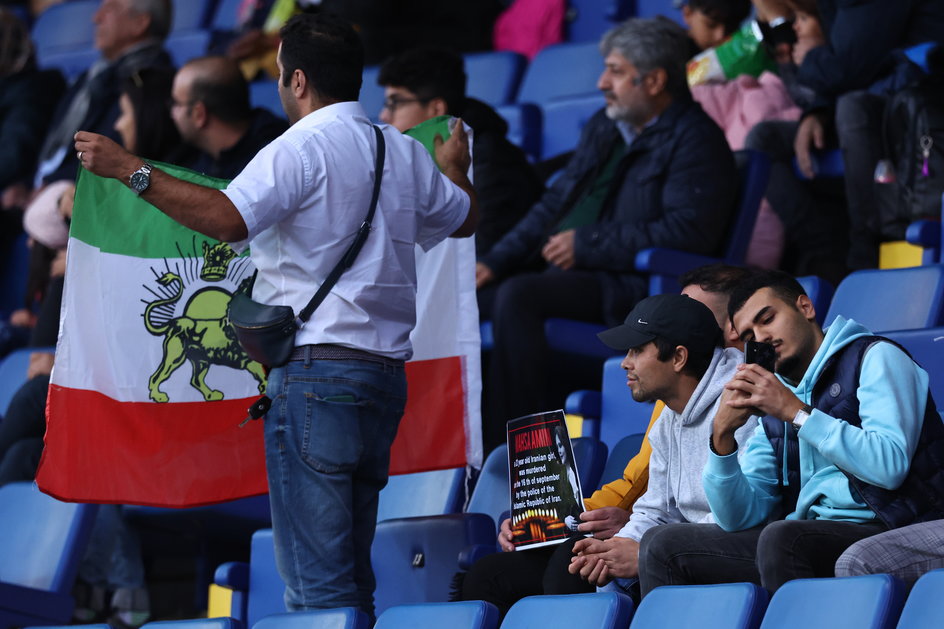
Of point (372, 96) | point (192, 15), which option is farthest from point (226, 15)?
point (372, 96)

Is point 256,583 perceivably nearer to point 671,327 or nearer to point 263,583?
point 263,583

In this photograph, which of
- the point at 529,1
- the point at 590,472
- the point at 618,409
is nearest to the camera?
the point at 590,472

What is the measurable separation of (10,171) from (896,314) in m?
4.49

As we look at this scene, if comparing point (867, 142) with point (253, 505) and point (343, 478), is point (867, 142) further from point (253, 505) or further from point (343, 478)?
point (343, 478)

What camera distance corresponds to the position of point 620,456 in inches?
138

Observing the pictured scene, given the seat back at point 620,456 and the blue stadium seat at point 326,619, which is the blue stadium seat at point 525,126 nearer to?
the seat back at point 620,456

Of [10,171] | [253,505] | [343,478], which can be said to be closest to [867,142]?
[253,505]

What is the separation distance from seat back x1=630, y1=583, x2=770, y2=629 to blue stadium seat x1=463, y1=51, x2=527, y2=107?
4.49 meters

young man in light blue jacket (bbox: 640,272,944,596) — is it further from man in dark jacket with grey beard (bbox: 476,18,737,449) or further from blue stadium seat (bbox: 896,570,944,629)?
man in dark jacket with grey beard (bbox: 476,18,737,449)

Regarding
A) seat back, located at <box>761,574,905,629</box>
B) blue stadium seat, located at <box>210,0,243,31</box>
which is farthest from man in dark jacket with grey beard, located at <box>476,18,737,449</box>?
blue stadium seat, located at <box>210,0,243,31</box>

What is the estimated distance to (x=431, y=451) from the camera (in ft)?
12.2

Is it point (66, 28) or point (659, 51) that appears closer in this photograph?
point (659, 51)

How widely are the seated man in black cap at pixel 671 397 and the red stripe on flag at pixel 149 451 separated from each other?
80 centimetres

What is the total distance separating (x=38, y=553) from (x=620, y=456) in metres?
1.64
